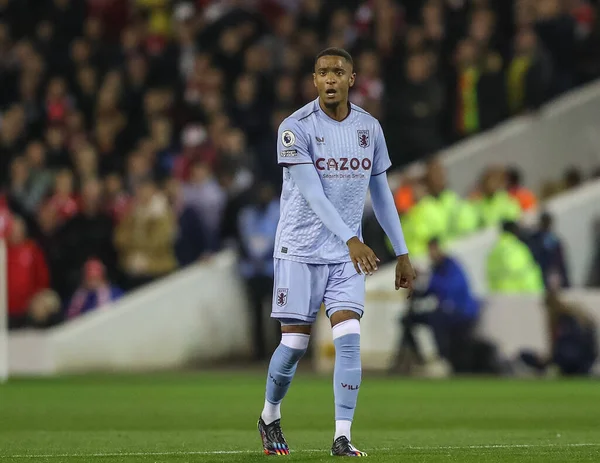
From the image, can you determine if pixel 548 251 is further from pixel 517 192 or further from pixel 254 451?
pixel 254 451

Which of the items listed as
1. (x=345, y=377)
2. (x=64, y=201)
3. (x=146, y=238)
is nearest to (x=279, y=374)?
(x=345, y=377)

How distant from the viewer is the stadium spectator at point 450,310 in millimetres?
18922

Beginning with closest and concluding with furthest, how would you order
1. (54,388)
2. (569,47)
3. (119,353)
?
(54,388), (119,353), (569,47)

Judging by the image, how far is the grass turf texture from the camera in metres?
9.30

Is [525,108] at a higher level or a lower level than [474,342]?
higher

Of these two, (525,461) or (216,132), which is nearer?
(525,461)

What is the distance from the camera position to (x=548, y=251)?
1953 cm

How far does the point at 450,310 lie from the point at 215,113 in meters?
5.62

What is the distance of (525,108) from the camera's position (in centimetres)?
2288

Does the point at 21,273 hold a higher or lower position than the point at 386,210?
higher

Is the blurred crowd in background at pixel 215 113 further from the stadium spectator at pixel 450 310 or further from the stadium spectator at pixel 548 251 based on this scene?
the stadium spectator at pixel 450 310

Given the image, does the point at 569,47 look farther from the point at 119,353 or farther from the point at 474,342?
the point at 119,353

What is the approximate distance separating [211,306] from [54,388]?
494 centimetres

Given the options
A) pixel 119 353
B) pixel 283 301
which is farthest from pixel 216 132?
pixel 283 301
